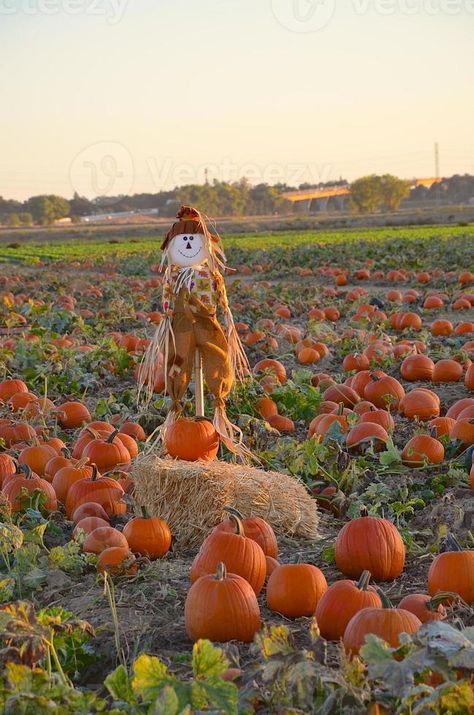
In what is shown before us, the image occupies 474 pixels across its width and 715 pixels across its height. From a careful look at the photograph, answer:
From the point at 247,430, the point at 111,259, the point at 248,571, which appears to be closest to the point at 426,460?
the point at 247,430

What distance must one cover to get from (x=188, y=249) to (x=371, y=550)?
70.9 inches

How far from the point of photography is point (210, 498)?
4.26 m

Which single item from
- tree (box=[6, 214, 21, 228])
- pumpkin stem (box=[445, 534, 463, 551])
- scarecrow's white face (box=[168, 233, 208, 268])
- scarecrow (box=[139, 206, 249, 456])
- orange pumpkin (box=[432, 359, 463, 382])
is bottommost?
orange pumpkin (box=[432, 359, 463, 382])

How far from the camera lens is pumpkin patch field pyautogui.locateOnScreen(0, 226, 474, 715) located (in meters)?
2.31

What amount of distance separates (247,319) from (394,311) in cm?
208

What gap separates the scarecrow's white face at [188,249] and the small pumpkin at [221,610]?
1.88 m

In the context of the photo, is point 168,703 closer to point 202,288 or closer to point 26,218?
point 202,288

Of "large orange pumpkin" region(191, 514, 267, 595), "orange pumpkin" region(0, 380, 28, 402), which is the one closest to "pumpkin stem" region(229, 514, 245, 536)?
"large orange pumpkin" region(191, 514, 267, 595)

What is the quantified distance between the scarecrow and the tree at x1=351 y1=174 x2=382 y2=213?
115854 millimetres

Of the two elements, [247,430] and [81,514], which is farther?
[247,430]

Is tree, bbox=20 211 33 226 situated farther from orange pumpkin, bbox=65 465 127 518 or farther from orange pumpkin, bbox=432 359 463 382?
orange pumpkin, bbox=65 465 127 518

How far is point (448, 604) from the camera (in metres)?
3.23

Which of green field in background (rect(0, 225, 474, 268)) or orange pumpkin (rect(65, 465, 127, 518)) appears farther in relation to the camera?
green field in background (rect(0, 225, 474, 268))

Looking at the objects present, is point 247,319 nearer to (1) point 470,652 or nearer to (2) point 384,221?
(1) point 470,652
